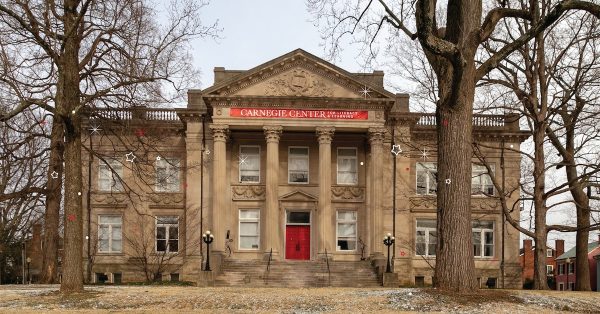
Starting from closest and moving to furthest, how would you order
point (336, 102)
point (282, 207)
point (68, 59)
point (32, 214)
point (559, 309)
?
point (559, 309) → point (68, 59) → point (336, 102) → point (282, 207) → point (32, 214)

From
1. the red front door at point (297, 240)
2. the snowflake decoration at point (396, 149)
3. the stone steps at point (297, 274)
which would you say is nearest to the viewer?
the stone steps at point (297, 274)

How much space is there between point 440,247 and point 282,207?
24.8 m

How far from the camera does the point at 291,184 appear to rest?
134 ft

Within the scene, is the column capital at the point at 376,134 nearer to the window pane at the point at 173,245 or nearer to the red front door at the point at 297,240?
the red front door at the point at 297,240

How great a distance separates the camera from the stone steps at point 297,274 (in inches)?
1336

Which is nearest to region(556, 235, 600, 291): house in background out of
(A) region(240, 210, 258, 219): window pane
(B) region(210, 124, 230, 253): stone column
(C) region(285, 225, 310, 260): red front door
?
(C) region(285, 225, 310, 260): red front door

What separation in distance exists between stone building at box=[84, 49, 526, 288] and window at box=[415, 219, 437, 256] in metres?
0.07

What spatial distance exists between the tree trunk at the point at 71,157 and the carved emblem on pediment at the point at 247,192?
19841 millimetres

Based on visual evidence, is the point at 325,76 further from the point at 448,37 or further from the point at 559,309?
the point at 559,309

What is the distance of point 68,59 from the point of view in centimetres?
2047

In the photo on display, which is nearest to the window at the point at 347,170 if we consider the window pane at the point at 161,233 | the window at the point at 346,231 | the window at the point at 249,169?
the window at the point at 346,231

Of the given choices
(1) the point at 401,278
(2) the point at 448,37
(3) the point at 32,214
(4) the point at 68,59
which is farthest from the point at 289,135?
(3) the point at 32,214

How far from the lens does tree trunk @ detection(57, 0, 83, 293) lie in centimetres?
2005

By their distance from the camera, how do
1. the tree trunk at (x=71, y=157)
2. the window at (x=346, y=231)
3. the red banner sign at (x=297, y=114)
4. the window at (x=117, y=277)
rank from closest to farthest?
the tree trunk at (x=71, y=157)
the red banner sign at (x=297, y=114)
the window at (x=346, y=231)
the window at (x=117, y=277)
